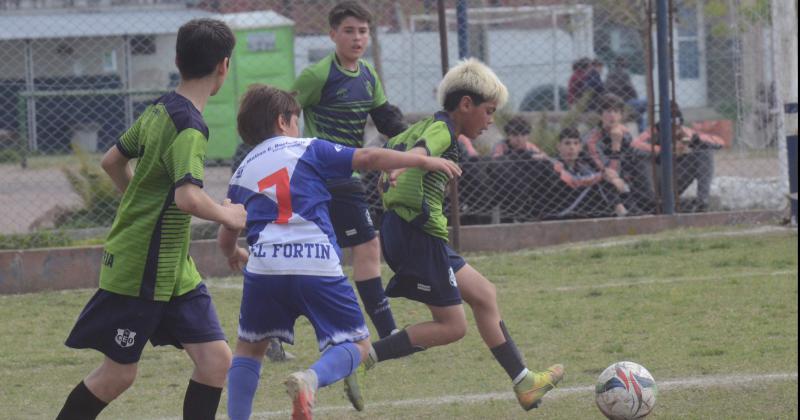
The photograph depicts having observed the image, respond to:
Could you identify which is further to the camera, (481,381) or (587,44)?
(587,44)

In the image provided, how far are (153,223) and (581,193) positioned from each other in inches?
272

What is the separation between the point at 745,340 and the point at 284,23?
8.38 meters

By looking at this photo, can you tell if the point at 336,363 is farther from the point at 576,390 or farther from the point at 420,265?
the point at 576,390

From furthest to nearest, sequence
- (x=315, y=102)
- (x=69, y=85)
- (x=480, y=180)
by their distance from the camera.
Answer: (x=69, y=85) → (x=480, y=180) → (x=315, y=102)

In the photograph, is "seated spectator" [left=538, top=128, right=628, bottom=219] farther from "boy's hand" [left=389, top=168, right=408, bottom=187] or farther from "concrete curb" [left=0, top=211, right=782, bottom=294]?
"boy's hand" [left=389, top=168, right=408, bottom=187]

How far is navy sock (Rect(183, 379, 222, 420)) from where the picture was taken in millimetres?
4516

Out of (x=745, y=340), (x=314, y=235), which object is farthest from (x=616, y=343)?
(x=314, y=235)

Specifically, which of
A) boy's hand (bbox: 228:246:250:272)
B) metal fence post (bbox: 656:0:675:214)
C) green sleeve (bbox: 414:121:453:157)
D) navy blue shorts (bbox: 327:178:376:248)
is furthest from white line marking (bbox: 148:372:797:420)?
metal fence post (bbox: 656:0:675:214)

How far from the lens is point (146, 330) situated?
4.40 metres

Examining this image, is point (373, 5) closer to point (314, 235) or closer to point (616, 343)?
point (616, 343)

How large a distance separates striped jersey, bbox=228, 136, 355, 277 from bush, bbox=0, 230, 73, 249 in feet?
17.8

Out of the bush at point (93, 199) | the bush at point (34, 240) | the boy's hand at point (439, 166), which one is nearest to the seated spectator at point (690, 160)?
the bush at point (93, 199)

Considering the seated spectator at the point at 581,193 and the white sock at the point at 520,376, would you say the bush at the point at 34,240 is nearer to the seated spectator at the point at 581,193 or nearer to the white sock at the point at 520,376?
the seated spectator at the point at 581,193

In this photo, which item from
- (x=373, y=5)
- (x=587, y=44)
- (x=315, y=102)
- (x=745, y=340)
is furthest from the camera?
(x=587, y=44)
